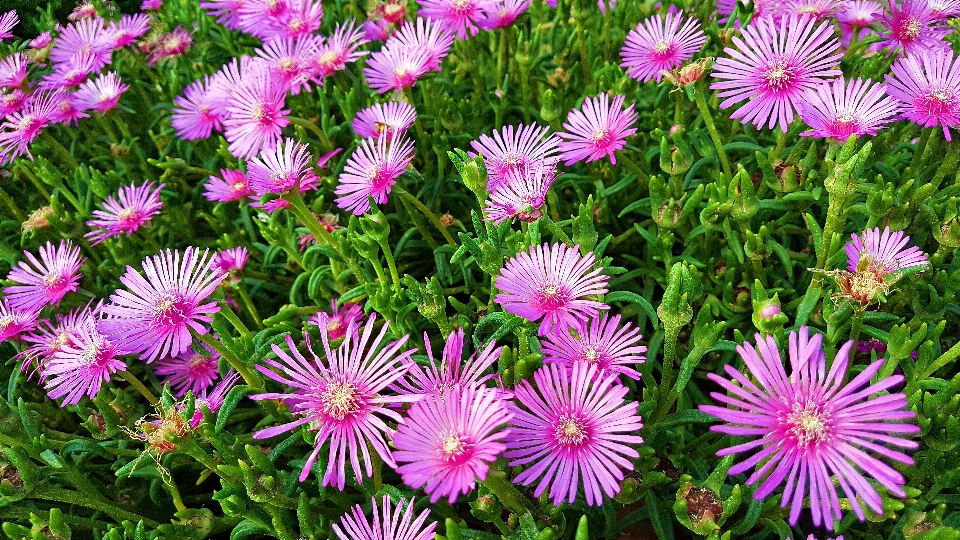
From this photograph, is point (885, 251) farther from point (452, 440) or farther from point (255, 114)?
point (255, 114)

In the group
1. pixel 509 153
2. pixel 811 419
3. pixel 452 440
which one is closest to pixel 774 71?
pixel 509 153

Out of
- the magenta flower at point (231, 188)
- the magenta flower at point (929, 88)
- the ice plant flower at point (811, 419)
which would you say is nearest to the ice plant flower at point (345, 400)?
the ice plant flower at point (811, 419)

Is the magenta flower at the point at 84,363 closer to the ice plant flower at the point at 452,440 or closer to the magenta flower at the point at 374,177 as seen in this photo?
the magenta flower at the point at 374,177

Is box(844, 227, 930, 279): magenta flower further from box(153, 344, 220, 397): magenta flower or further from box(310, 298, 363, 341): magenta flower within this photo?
box(153, 344, 220, 397): magenta flower

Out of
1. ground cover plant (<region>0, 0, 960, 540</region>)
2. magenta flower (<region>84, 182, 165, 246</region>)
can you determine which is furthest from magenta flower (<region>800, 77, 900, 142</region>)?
magenta flower (<region>84, 182, 165, 246</region>)

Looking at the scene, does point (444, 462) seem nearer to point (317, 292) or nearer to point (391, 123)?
point (317, 292)

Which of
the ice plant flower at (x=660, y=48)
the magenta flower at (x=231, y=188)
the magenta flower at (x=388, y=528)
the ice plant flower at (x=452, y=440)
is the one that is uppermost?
the ice plant flower at (x=660, y=48)
